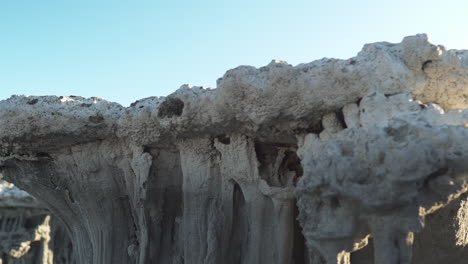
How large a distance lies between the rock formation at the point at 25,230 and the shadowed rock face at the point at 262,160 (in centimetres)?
510

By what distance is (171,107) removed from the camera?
4.61 metres

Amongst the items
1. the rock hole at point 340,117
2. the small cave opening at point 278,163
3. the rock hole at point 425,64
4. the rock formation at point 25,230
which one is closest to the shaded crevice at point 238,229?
the small cave opening at point 278,163

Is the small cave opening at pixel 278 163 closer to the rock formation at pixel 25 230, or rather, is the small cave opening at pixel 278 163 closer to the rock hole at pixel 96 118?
the rock hole at pixel 96 118

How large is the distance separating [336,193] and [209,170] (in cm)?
212

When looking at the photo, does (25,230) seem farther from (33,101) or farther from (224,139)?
(224,139)

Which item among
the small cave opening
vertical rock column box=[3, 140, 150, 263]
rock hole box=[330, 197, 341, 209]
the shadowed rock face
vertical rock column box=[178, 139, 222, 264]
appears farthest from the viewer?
vertical rock column box=[3, 140, 150, 263]

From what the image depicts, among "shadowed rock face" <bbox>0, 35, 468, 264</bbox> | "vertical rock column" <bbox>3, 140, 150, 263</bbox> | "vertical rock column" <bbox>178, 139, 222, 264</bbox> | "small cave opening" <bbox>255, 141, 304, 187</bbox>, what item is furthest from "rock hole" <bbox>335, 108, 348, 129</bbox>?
"vertical rock column" <bbox>3, 140, 150, 263</bbox>

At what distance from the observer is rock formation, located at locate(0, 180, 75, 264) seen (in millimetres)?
10539

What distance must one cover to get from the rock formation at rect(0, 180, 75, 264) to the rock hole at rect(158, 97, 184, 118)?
23.4 ft

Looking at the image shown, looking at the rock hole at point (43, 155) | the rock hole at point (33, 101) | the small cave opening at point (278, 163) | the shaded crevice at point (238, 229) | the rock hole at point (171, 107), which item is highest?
the rock hole at point (33, 101)

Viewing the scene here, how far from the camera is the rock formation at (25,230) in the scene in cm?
1054

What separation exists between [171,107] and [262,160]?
1035mm

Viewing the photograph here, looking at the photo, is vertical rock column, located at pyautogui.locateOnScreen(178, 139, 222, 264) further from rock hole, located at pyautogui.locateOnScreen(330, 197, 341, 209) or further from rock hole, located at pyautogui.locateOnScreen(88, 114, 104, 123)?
rock hole, located at pyautogui.locateOnScreen(330, 197, 341, 209)

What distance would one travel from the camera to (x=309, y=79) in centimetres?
370
